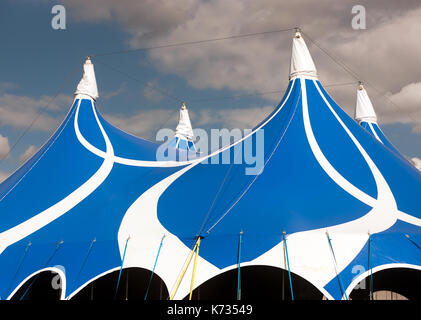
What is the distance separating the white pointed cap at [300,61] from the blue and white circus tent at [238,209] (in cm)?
2

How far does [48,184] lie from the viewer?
6.34 m

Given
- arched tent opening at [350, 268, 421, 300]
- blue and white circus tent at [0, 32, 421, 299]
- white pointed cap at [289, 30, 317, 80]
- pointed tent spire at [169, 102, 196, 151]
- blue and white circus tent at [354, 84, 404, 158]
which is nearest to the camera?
blue and white circus tent at [0, 32, 421, 299]

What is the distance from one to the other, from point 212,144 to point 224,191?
70.4 inches

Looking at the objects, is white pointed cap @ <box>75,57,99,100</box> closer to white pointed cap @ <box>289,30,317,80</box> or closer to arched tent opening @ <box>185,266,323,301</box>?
white pointed cap @ <box>289,30,317,80</box>

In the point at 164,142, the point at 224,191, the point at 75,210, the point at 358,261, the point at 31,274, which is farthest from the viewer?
the point at 164,142

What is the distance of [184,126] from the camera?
1095 cm

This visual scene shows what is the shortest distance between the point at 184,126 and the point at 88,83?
3.11m

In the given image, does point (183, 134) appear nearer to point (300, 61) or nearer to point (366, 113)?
point (366, 113)

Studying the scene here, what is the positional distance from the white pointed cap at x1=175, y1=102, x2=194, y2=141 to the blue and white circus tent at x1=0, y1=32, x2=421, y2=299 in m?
3.93

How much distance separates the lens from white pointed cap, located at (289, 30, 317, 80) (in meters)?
6.42

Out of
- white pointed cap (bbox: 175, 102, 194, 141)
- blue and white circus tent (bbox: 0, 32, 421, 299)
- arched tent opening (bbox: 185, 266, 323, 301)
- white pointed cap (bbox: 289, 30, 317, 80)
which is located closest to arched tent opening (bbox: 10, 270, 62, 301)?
blue and white circus tent (bbox: 0, 32, 421, 299)

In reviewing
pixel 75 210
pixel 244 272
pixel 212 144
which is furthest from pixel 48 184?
pixel 244 272

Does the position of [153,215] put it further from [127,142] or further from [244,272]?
[127,142]

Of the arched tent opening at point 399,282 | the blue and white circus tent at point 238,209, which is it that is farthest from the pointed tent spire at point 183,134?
the arched tent opening at point 399,282
